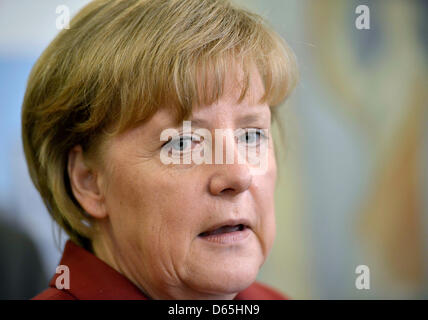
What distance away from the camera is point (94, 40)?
121 centimetres

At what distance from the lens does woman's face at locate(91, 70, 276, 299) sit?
114 cm

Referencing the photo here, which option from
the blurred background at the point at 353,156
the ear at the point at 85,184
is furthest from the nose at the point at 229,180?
the blurred background at the point at 353,156

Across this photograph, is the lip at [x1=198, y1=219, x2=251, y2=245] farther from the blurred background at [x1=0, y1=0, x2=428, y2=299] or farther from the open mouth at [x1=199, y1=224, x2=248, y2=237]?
the blurred background at [x1=0, y1=0, x2=428, y2=299]

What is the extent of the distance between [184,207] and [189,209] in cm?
1

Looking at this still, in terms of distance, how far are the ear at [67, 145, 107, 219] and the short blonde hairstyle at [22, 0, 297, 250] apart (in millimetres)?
32

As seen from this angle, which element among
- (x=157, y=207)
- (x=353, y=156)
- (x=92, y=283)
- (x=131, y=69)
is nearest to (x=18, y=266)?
(x=92, y=283)

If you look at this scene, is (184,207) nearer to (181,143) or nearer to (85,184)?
(181,143)

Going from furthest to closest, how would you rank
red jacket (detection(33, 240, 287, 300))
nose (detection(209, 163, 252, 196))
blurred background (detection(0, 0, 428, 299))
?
1. blurred background (detection(0, 0, 428, 299))
2. red jacket (detection(33, 240, 287, 300))
3. nose (detection(209, 163, 252, 196))

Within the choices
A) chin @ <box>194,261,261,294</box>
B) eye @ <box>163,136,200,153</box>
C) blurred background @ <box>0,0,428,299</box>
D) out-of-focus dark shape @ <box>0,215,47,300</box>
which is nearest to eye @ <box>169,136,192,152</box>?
eye @ <box>163,136,200,153</box>

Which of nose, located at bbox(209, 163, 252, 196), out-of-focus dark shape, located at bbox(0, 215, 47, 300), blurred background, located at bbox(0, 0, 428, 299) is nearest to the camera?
nose, located at bbox(209, 163, 252, 196)
